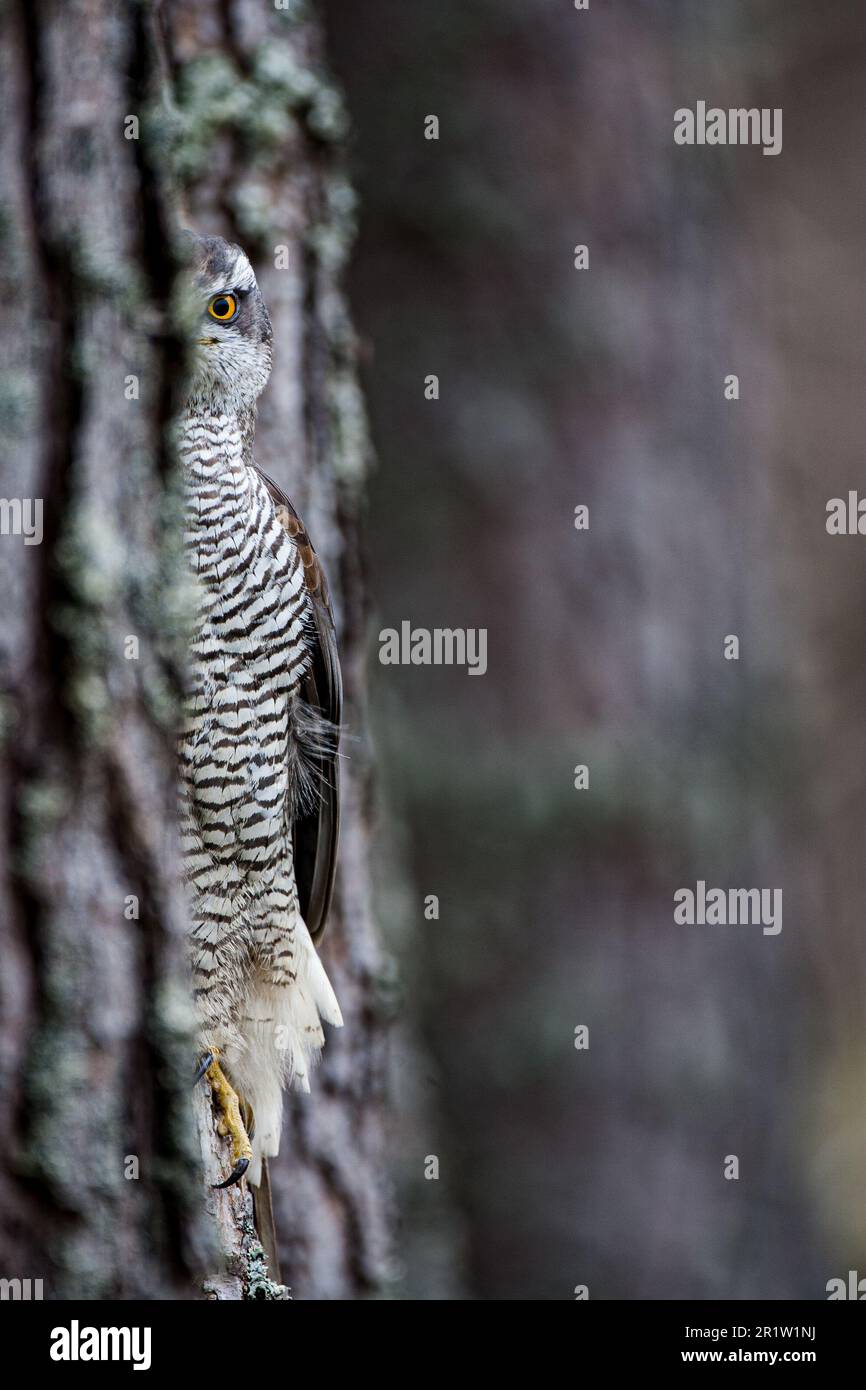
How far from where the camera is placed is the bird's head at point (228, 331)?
2.01 meters

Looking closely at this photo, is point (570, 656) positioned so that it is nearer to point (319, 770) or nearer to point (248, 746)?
point (319, 770)

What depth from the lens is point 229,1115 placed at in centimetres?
210

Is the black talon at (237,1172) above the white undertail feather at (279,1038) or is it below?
below

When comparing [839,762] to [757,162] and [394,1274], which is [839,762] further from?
[394,1274]

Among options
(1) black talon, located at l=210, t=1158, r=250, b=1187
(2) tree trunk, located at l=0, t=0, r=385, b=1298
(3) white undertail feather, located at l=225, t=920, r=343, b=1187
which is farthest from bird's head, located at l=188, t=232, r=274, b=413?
(1) black talon, located at l=210, t=1158, r=250, b=1187

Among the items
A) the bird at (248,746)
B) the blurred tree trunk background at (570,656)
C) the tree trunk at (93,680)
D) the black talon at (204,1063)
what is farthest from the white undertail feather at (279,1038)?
the blurred tree trunk background at (570,656)

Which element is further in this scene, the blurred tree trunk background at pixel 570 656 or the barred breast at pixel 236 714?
the blurred tree trunk background at pixel 570 656

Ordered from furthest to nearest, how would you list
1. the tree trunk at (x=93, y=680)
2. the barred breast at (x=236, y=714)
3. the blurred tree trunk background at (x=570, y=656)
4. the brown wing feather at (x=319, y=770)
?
the blurred tree trunk background at (x=570, y=656) → the brown wing feather at (x=319, y=770) → the barred breast at (x=236, y=714) → the tree trunk at (x=93, y=680)

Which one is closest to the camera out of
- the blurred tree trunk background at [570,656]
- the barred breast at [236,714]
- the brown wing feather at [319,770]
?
the barred breast at [236,714]

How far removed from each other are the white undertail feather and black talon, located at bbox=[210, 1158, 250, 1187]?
8 centimetres

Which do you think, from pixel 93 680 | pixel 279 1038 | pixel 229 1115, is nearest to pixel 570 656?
pixel 279 1038

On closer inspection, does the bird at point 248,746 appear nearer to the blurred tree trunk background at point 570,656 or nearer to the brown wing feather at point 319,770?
the brown wing feather at point 319,770

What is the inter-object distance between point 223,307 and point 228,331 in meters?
0.06

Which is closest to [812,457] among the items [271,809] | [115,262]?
[271,809]
